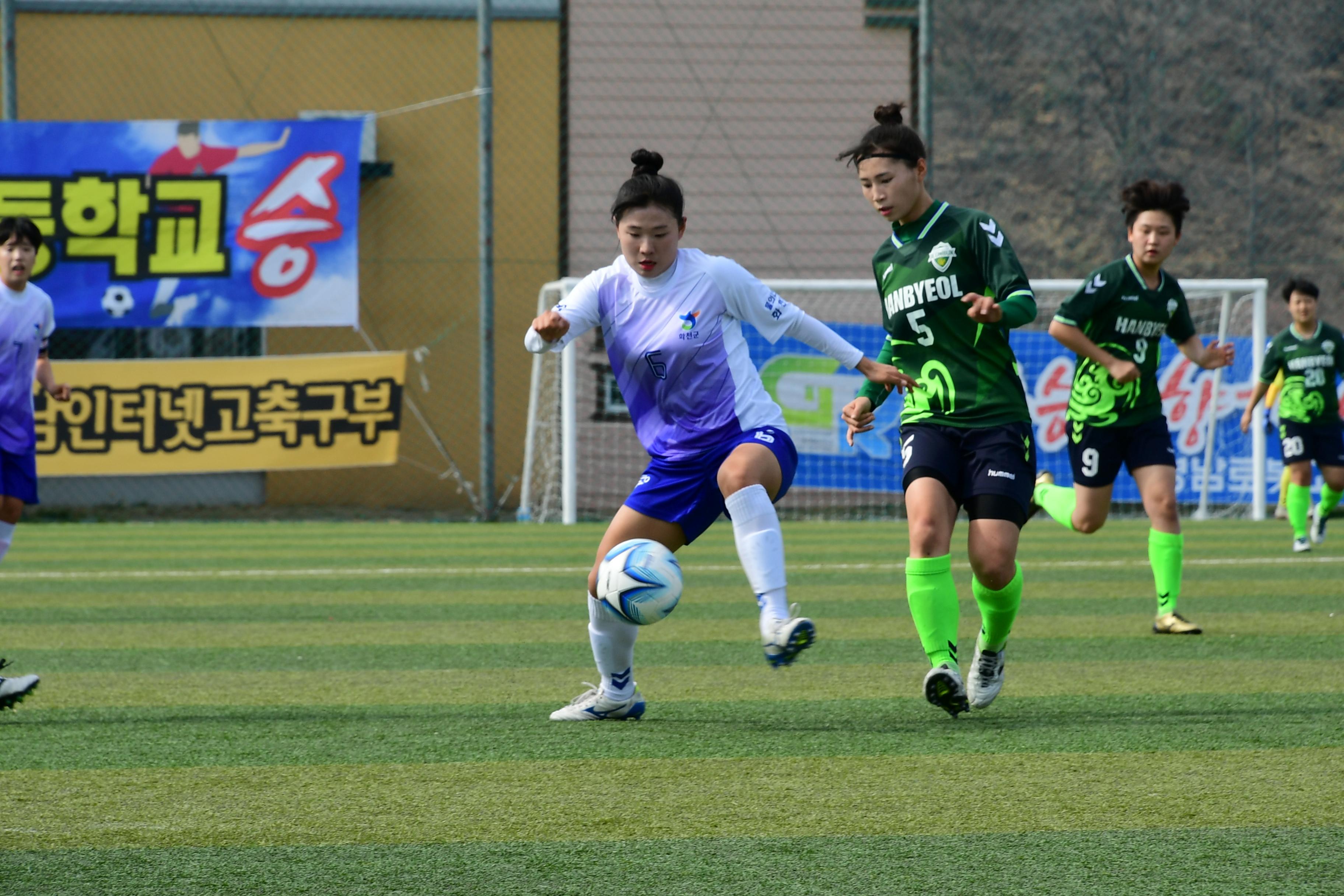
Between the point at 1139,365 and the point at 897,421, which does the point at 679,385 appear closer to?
the point at 1139,365

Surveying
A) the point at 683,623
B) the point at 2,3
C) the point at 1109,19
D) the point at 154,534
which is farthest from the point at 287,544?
the point at 1109,19

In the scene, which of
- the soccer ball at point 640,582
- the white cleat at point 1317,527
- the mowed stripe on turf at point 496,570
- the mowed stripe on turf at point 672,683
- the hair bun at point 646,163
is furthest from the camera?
the white cleat at point 1317,527

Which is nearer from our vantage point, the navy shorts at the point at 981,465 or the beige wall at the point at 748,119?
the navy shorts at the point at 981,465

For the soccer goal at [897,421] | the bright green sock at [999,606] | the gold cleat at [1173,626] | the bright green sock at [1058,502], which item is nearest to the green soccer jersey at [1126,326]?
the bright green sock at [1058,502]

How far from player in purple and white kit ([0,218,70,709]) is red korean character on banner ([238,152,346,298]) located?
863 cm

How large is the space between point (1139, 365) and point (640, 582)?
134 inches

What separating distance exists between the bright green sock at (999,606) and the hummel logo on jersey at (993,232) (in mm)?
1097

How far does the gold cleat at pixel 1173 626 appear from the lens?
6.74 meters

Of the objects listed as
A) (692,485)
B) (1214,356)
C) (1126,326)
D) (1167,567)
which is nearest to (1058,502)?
(1167,567)

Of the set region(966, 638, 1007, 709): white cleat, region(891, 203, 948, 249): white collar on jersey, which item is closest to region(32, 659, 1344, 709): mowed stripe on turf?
region(966, 638, 1007, 709): white cleat

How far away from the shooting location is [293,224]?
49.6 feet

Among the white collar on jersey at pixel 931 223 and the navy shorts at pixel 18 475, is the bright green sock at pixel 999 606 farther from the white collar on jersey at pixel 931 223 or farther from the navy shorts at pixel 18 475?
the navy shorts at pixel 18 475

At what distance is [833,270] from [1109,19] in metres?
16.3

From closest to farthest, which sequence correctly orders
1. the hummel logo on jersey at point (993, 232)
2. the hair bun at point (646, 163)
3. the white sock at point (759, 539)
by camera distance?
the white sock at point (759, 539), the hair bun at point (646, 163), the hummel logo on jersey at point (993, 232)
